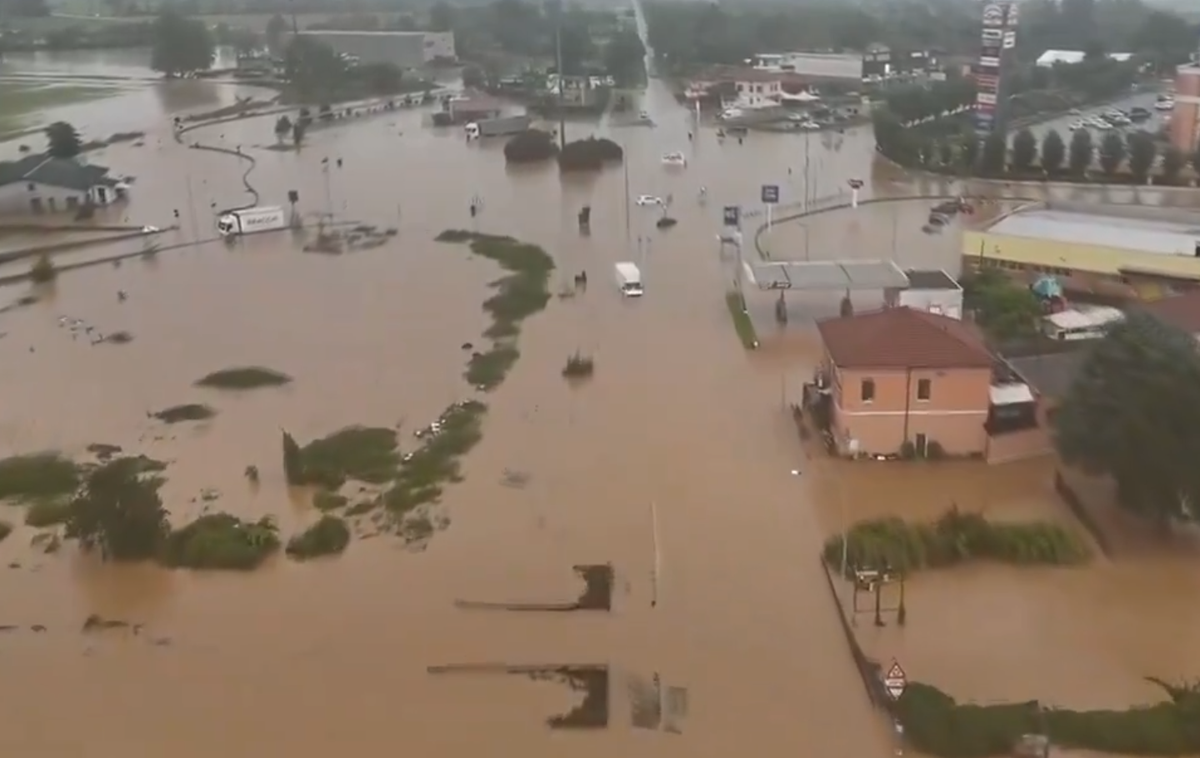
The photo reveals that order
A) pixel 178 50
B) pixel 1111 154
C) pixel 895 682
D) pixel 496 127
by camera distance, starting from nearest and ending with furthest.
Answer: pixel 895 682 → pixel 1111 154 → pixel 496 127 → pixel 178 50

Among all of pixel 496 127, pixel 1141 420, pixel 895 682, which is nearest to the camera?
pixel 895 682

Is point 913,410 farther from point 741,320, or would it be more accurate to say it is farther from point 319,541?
point 319,541

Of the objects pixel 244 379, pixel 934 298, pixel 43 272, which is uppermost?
pixel 934 298

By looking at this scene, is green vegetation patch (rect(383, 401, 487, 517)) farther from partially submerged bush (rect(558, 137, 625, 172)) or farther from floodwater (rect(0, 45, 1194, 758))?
partially submerged bush (rect(558, 137, 625, 172))

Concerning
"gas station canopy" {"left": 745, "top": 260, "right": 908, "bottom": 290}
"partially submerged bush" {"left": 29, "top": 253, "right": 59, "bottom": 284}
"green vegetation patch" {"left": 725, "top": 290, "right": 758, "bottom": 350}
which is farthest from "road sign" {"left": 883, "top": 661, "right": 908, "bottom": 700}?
"partially submerged bush" {"left": 29, "top": 253, "right": 59, "bottom": 284}

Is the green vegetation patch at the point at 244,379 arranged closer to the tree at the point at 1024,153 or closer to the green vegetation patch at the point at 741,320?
the green vegetation patch at the point at 741,320

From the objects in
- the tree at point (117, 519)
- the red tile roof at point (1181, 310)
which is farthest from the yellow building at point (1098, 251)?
the tree at point (117, 519)

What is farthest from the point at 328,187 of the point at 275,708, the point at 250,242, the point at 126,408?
the point at 275,708

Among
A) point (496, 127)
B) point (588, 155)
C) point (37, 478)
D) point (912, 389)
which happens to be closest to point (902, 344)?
point (912, 389)
